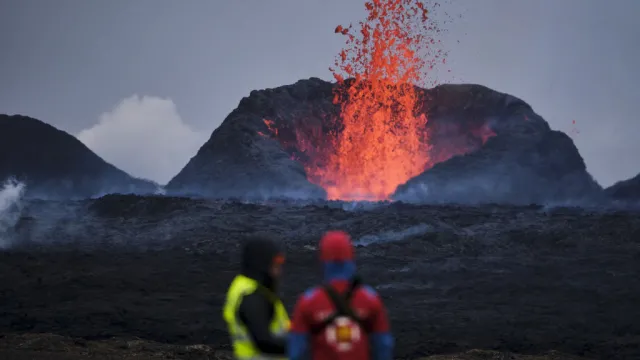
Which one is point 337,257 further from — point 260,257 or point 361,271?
point 361,271

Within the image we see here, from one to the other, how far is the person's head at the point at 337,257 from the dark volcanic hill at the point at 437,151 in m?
54.3

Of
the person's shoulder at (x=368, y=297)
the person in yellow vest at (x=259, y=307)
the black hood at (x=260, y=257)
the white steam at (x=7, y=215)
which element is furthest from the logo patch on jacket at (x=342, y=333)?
the white steam at (x=7, y=215)

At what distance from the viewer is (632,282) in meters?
25.8

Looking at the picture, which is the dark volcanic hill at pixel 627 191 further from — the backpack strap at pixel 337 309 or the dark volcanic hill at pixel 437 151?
the backpack strap at pixel 337 309

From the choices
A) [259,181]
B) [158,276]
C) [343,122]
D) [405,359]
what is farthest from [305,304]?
[343,122]

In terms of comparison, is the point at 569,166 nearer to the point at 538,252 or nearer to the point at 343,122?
the point at 343,122

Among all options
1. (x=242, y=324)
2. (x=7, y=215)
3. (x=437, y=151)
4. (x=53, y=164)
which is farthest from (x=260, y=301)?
(x=53, y=164)

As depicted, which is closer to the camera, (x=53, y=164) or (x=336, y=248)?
(x=336, y=248)

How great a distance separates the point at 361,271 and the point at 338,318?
23865 millimetres

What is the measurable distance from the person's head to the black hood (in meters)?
0.36

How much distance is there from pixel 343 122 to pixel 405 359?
59.2 m

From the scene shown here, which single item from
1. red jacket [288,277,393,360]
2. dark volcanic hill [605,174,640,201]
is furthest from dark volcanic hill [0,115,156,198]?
red jacket [288,277,393,360]

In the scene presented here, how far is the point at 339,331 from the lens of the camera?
13.3 feet

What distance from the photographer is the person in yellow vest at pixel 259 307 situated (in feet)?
14.0
